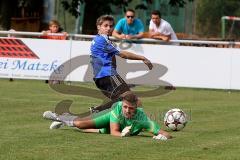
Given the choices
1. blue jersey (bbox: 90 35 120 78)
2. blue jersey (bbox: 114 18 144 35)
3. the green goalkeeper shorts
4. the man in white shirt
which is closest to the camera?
the green goalkeeper shorts

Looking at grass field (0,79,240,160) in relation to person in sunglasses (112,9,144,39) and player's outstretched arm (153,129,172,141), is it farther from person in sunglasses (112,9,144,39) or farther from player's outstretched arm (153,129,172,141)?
person in sunglasses (112,9,144,39)

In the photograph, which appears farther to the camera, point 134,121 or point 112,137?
point 134,121

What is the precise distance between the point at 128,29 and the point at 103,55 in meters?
8.09

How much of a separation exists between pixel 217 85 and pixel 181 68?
3.32 ft

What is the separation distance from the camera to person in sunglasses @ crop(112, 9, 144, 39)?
782 inches

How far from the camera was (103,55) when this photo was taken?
12.0 m

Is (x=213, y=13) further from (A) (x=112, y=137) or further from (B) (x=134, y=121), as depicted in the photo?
(A) (x=112, y=137)

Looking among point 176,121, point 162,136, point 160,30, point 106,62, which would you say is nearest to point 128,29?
point 160,30

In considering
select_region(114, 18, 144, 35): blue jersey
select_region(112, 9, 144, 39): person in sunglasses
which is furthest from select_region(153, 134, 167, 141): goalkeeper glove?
select_region(114, 18, 144, 35): blue jersey

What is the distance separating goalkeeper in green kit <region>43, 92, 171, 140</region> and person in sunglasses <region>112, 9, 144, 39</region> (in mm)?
8662

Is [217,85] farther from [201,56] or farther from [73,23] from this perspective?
[73,23]

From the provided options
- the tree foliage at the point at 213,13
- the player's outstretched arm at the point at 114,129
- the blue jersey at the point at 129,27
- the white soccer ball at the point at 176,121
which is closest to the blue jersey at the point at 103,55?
the white soccer ball at the point at 176,121

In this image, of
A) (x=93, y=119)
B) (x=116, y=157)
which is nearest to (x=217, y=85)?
(x=93, y=119)

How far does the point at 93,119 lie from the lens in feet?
36.8
